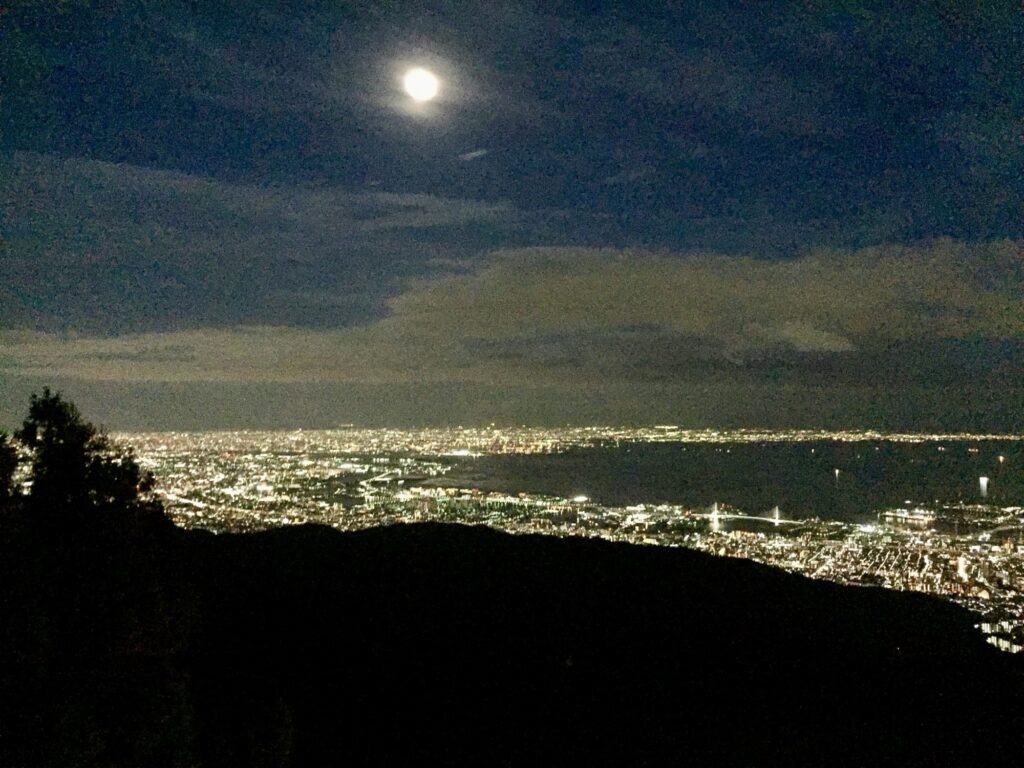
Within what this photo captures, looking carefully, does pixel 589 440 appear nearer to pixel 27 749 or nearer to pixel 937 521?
pixel 937 521

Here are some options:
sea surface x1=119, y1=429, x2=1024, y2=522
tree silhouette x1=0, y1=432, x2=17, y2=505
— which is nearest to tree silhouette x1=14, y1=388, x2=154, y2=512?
tree silhouette x1=0, y1=432, x2=17, y2=505

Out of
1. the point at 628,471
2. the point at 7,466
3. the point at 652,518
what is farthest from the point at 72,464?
the point at 628,471

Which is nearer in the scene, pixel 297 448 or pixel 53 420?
pixel 53 420

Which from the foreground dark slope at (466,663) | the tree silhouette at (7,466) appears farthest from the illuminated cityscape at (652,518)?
the tree silhouette at (7,466)

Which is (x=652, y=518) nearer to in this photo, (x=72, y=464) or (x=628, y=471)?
(x=628, y=471)

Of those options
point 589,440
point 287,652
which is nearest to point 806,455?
point 589,440

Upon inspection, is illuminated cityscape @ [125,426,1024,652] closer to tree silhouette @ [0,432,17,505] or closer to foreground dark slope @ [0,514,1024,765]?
foreground dark slope @ [0,514,1024,765]

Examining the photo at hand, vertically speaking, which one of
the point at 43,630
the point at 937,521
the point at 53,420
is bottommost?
the point at 937,521
